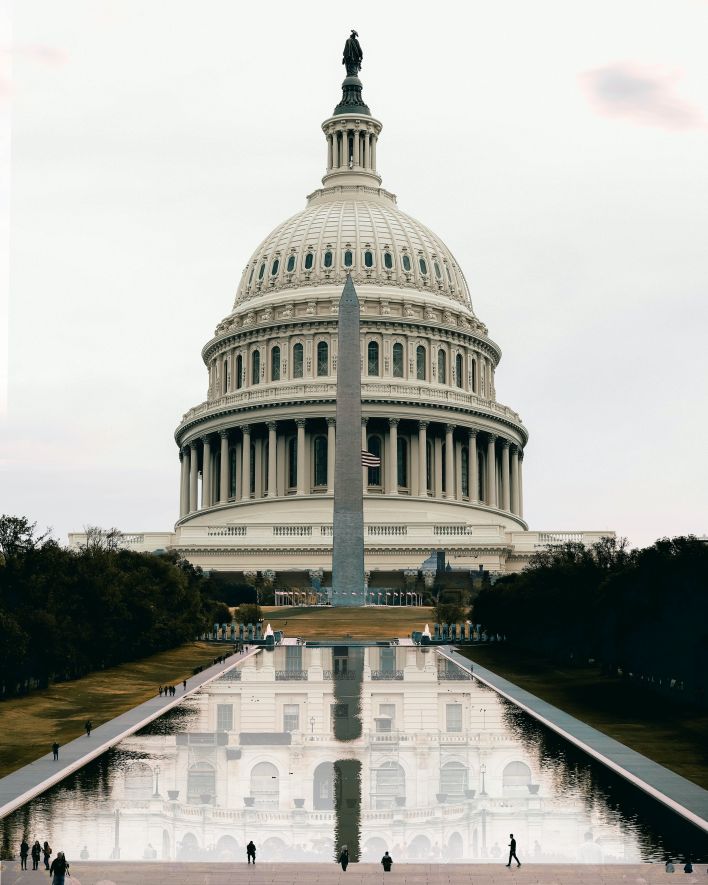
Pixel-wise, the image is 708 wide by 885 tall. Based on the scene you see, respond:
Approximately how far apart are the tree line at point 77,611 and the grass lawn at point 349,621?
6992 mm

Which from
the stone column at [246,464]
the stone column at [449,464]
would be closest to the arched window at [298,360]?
the stone column at [246,464]

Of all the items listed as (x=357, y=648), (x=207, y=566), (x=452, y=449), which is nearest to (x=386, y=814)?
(x=357, y=648)

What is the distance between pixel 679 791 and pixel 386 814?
741 centimetres

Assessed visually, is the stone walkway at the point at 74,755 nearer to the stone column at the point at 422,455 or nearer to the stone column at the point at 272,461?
the stone column at the point at 272,461

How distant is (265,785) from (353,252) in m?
112

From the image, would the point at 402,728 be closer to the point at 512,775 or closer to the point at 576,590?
the point at 512,775

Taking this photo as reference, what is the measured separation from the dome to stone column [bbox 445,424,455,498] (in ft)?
52.3

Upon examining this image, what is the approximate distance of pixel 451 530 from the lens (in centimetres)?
11581

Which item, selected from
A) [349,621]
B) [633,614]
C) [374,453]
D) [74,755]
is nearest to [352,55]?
[374,453]

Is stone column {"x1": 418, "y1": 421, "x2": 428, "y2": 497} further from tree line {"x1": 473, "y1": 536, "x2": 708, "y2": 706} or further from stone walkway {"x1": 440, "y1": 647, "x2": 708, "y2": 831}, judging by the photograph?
stone walkway {"x1": 440, "y1": 647, "x2": 708, "y2": 831}

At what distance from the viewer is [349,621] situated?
8412 cm

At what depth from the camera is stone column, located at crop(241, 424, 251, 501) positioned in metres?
133

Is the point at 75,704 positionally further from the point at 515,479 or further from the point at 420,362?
the point at 515,479

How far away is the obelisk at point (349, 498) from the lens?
9144 cm
